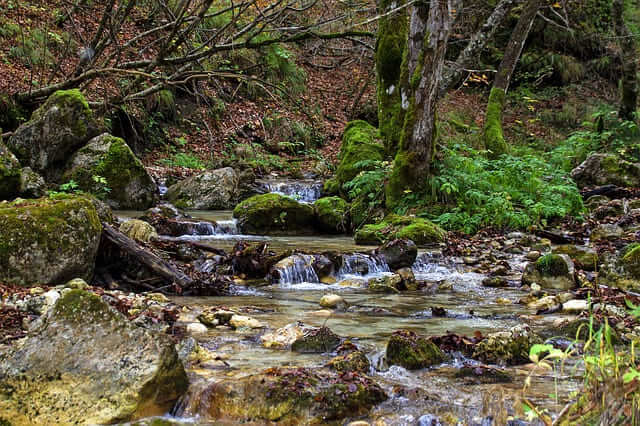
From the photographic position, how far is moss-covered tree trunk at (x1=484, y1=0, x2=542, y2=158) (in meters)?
12.9

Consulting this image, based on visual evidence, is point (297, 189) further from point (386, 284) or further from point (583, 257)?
point (583, 257)

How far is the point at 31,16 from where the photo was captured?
14.4 metres

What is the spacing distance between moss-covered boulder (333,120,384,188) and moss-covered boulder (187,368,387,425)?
7508 millimetres

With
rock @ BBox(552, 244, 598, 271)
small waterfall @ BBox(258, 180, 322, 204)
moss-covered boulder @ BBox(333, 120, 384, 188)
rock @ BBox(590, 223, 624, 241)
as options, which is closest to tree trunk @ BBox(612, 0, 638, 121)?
moss-covered boulder @ BBox(333, 120, 384, 188)

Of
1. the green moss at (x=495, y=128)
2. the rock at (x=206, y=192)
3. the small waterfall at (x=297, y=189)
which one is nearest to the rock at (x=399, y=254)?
the small waterfall at (x=297, y=189)

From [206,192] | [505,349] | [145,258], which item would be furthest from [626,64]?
[145,258]

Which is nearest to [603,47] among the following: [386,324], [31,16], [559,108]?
[559,108]

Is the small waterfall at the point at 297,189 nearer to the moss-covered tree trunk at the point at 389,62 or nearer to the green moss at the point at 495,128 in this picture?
the moss-covered tree trunk at the point at 389,62

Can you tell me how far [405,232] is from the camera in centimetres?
826

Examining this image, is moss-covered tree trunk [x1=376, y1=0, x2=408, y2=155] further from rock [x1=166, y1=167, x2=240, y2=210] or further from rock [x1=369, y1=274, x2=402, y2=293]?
rock [x1=369, y1=274, x2=402, y2=293]

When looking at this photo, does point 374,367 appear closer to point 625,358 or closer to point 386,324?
point 386,324

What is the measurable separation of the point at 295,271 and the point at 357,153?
208 inches

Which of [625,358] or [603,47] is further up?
[603,47]

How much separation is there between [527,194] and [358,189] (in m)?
2.94
